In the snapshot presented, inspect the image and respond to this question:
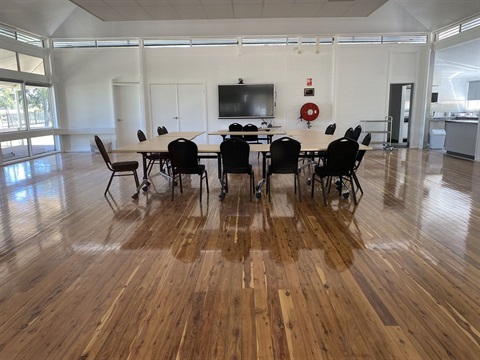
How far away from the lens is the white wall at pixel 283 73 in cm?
1038

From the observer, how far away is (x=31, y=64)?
982 centimetres

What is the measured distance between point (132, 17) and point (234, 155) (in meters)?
6.06

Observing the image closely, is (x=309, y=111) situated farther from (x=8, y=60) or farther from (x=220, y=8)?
(x=8, y=60)

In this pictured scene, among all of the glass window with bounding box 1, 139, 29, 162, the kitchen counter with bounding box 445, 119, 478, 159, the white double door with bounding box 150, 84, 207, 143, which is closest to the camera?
the kitchen counter with bounding box 445, 119, 478, 159

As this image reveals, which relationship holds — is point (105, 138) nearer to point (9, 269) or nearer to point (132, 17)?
point (132, 17)

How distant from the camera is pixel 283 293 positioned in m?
2.50

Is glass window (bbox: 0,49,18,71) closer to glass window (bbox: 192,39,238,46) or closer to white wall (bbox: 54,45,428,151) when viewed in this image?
white wall (bbox: 54,45,428,151)

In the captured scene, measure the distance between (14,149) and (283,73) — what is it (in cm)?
783

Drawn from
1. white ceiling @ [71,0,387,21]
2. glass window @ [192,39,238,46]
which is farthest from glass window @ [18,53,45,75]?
glass window @ [192,39,238,46]

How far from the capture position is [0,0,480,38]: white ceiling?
7887mm

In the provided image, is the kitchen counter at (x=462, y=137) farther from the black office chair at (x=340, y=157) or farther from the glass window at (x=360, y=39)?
the black office chair at (x=340, y=157)

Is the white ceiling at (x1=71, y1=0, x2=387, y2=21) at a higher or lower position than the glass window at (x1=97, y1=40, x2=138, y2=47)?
higher

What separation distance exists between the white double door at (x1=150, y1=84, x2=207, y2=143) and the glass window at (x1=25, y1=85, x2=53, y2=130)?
3.14 meters

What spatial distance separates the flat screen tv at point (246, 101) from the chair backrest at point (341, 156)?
6137mm
